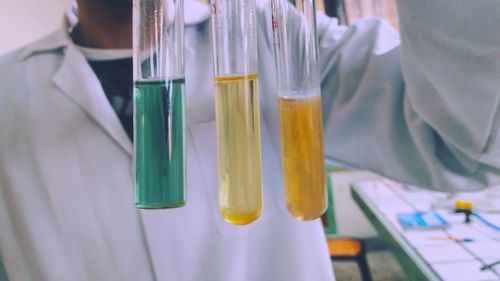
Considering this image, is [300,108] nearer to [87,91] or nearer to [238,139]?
[238,139]

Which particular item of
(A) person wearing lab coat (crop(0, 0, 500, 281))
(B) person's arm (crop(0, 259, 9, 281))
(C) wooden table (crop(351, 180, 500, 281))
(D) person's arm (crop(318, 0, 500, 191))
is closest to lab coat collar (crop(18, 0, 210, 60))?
(A) person wearing lab coat (crop(0, 0, 500, 281))

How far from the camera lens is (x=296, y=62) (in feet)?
0.80

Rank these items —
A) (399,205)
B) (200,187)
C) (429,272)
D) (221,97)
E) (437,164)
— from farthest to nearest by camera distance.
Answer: (399,205)
(429,272)
(200,187)
(437,164)
(221,97)

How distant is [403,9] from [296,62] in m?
0.09

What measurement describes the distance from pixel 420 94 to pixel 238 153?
0.58 ft

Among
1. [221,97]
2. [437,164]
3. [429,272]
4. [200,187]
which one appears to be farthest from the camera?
[429,272]

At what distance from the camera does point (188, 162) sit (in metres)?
0.48

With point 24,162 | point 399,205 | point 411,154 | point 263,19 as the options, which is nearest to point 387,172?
point 411,154

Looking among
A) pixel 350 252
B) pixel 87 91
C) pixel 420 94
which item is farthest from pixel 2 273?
pixel 350 252

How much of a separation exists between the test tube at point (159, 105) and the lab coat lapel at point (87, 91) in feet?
0.92

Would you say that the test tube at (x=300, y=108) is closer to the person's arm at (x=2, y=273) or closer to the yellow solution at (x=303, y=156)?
the yellow solution at (x=303, y=156)

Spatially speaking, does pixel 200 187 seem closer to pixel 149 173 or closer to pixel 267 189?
pixel 267 189

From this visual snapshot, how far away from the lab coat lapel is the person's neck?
3cm

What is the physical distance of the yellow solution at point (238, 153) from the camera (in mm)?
218
